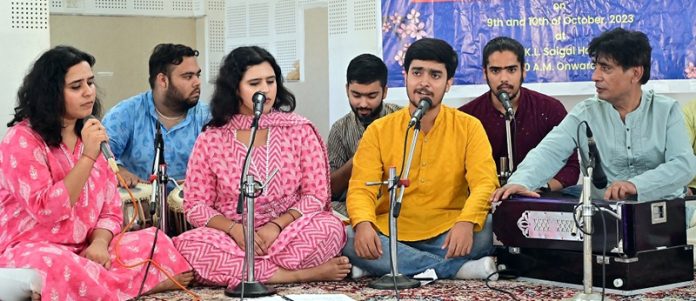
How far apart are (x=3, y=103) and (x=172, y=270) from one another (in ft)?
6.07

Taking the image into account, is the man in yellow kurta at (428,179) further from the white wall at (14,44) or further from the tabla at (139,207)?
the white wall at (14,44)

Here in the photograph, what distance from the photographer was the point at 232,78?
5.42 metres

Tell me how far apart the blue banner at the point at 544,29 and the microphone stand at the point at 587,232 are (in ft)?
8.51

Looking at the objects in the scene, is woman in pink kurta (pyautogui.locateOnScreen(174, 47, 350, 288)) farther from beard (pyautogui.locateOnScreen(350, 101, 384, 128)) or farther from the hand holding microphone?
beard (pyautogui.locateOnScreen(350, 101, 384, 128))

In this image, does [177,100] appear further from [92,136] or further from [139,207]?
[92,136]

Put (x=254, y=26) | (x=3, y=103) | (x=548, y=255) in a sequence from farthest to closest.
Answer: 1. (x=254, y=26)
2. (x=3, y=103)
3. (x=548, y=255)

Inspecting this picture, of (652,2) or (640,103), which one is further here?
(652,2)

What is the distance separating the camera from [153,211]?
Result: 4977 mm

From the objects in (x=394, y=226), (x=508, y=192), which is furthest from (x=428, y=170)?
(x=394, y=226)

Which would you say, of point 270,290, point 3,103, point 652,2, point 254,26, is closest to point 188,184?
point 270,290

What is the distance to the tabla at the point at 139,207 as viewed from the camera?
558cm

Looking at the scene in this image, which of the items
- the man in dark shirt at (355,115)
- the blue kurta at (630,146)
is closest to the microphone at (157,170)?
the man in dark shirt at (355,115)

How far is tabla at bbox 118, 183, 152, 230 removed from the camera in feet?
18.3

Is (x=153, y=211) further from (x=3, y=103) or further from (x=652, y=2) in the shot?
(x=652, y=2)
